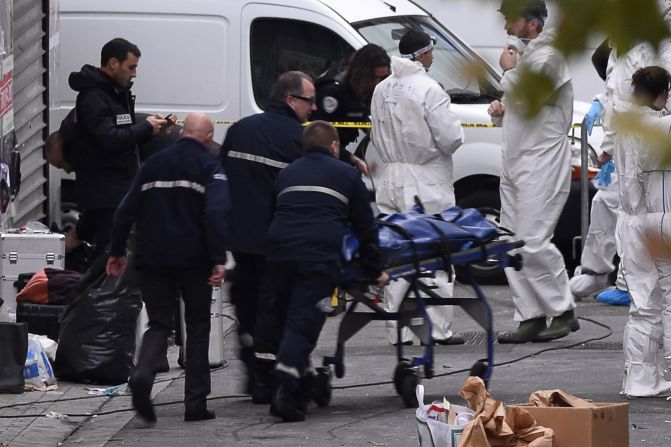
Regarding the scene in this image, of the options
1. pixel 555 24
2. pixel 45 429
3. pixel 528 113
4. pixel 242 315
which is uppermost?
pixel 555 24

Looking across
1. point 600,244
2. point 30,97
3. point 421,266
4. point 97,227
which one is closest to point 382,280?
point 421,266

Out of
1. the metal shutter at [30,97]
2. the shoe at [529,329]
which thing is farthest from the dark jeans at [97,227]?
the shoe at [529,329]

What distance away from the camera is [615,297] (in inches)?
456

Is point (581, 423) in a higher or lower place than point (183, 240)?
lower

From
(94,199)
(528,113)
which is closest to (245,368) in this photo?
(94,199)

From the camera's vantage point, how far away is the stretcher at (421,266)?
7.19 m

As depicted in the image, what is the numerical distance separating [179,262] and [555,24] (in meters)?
5.48

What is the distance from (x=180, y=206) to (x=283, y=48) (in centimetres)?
530

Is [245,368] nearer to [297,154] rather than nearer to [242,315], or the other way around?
[242,315]

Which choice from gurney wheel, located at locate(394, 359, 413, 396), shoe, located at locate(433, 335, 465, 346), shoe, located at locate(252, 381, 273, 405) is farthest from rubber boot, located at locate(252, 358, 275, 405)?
shoe, located at locate(433, 335, 465, 346)

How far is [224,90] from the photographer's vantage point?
1218 cm

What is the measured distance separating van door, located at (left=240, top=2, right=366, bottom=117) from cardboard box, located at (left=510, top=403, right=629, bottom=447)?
271 inches

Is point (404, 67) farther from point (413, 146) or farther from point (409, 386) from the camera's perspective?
point (409, 386)

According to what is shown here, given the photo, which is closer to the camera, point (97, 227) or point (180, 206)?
point (180, 206)
